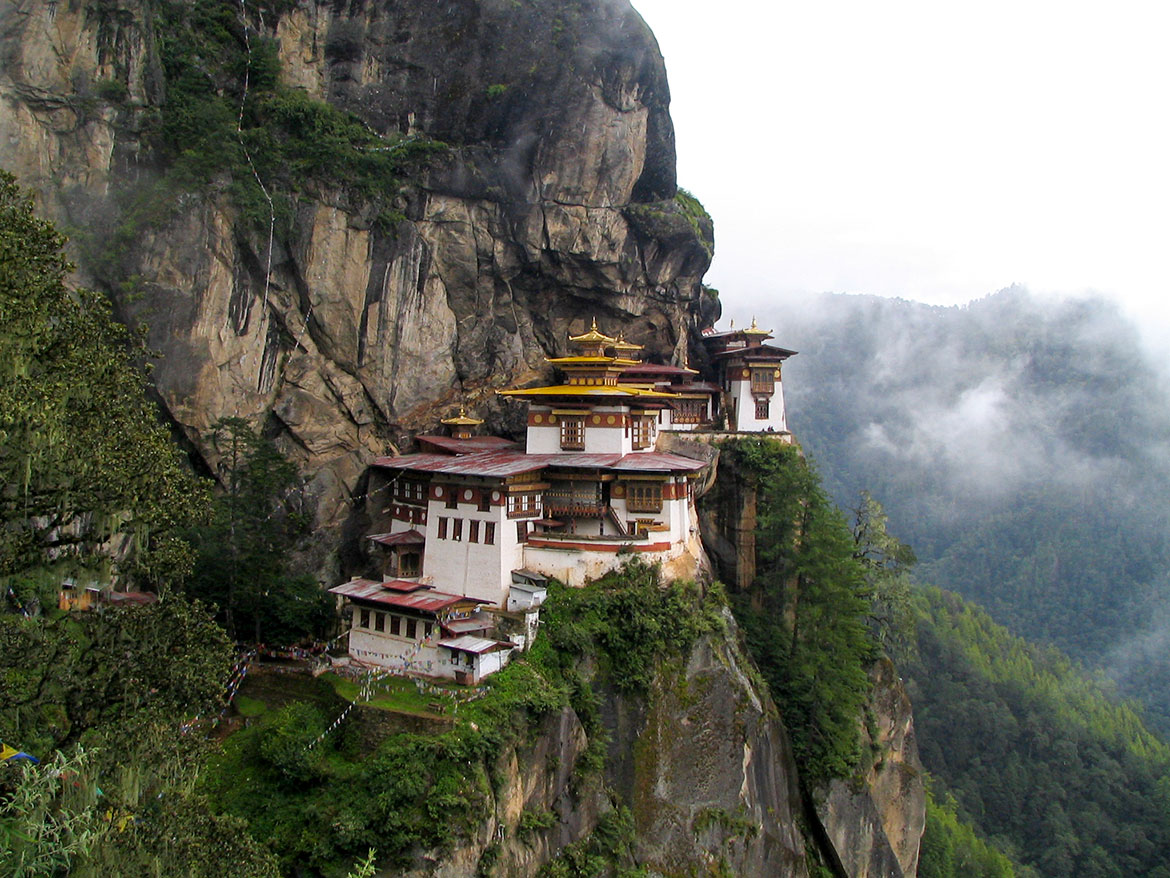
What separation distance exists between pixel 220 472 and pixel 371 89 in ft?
56.9

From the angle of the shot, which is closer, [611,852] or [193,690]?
[193,690]

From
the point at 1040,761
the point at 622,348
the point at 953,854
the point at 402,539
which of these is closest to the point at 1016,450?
the point at 1040,761

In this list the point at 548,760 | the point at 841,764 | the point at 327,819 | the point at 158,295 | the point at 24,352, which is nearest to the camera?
the point at 24,352

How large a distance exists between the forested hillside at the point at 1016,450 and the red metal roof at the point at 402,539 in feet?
272

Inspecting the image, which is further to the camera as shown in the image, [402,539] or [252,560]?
[402,539]

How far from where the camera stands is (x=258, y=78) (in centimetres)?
3119

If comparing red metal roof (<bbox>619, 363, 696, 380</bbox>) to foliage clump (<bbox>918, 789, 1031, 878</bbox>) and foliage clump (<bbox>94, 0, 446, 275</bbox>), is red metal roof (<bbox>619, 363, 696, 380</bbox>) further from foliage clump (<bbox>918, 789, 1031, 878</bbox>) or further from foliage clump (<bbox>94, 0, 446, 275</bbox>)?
foliage clump (<bbox>918, 789, 1031, 878</bbox>)

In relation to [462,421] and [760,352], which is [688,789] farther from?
[760,352]

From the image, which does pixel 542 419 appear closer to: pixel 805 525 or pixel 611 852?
pixel 805 525

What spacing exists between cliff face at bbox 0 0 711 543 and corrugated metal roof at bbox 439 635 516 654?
9161 mm

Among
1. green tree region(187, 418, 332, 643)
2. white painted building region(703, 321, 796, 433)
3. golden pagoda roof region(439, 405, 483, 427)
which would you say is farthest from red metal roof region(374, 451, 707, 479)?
white painted building region(703, 321, 796, 433)

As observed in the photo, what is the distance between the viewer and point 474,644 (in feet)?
75.3

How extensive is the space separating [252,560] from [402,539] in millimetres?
5175

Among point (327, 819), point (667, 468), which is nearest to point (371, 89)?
point (667, 468)
